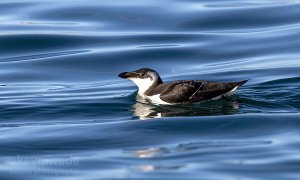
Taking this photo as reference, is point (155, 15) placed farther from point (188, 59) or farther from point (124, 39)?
point (188, 59)

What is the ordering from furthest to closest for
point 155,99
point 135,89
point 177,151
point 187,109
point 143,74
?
1. point 135,89
2. point 143,74
3. point 155,99
4. point 187,109
5. point 177,151

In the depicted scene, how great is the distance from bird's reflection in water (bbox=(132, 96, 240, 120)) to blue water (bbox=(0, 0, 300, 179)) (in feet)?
0.08

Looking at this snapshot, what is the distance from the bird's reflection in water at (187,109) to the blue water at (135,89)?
23mm

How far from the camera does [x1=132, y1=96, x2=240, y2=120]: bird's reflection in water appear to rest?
17016 mm

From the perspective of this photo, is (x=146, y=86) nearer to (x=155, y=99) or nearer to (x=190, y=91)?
(x=155, y=99)

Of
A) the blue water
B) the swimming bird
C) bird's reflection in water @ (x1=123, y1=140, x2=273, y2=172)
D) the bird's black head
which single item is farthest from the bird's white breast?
bird's reflection in water @ (x1=123, y1=140, x2=273, y2=172)

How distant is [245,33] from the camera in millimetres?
25422

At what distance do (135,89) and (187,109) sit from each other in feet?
9.17

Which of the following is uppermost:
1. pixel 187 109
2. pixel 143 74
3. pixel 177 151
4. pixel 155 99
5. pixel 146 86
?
pixel 143 74

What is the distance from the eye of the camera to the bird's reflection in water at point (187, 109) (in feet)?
55.8

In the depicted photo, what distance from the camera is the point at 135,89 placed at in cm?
2000

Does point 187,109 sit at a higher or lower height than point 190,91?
lower

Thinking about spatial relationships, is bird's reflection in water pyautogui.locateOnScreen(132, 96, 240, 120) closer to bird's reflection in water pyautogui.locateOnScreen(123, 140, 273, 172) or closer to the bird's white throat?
the bird's white throat

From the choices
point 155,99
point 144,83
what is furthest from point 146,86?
point 155,99
